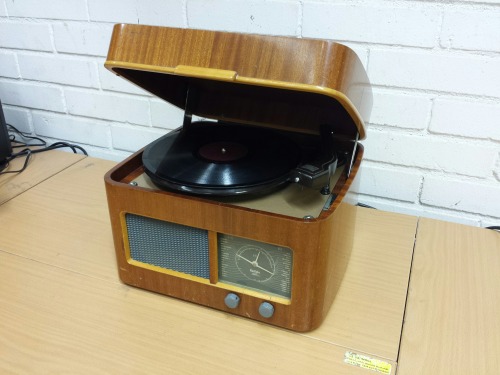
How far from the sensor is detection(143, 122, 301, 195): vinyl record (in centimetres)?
75

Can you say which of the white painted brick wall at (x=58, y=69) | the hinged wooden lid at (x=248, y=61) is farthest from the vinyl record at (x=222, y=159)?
the white painted brick wall at (x=58, y=69)

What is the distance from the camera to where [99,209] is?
1.13 metres

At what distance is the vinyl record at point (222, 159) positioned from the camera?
749mm

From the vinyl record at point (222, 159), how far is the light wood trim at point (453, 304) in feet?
1.13

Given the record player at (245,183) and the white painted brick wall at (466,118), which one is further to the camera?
the white painted brick wall at (466,118)

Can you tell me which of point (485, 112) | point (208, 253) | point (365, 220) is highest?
point (485, 112)

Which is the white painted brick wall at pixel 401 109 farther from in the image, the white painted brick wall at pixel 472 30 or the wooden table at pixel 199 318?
the wooden table at pixel 199 318

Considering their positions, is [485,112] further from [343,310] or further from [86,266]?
[86,266]

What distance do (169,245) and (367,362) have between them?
37 cm

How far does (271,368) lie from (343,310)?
0.60ft

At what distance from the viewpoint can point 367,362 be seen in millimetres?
720

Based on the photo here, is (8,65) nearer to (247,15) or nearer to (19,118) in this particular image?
(19,118)

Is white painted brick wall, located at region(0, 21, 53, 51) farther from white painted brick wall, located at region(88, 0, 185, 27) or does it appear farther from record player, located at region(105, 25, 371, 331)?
record player, located at region(105, 25, 371, 331)

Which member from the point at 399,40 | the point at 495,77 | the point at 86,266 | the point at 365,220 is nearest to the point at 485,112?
the point at 495,77
